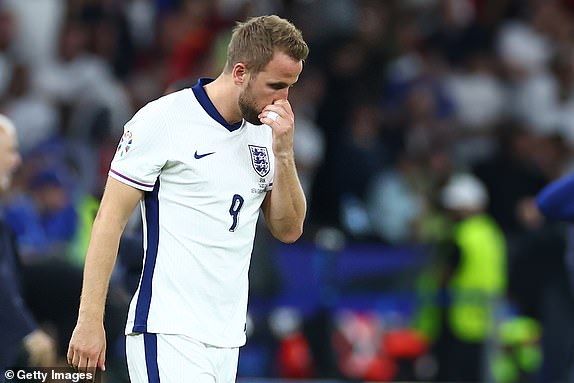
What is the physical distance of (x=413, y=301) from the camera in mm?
11805

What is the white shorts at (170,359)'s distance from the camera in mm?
4770

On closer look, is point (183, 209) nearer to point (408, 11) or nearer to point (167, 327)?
point (167, 327)

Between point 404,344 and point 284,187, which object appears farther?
point 404,344

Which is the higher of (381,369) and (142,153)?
(142,153)

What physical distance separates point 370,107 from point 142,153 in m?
9.28

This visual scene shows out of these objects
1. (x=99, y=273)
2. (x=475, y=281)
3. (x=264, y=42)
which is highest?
(x=264, y=42)

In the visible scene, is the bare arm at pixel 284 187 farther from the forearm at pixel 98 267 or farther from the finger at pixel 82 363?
the finger at pixel 82 363

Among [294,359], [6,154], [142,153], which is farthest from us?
[294,359]

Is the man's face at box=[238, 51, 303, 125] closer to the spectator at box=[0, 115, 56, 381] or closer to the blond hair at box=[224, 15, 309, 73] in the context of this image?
the blond hair at box=[224, 15, 309, 73]

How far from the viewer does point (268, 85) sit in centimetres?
490

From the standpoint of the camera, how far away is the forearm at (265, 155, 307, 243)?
16.4 ft

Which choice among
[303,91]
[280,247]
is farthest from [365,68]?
[280,247]

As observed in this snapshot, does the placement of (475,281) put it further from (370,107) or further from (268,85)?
(268,85)

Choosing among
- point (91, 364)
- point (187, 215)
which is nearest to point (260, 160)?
point (187, 215)
